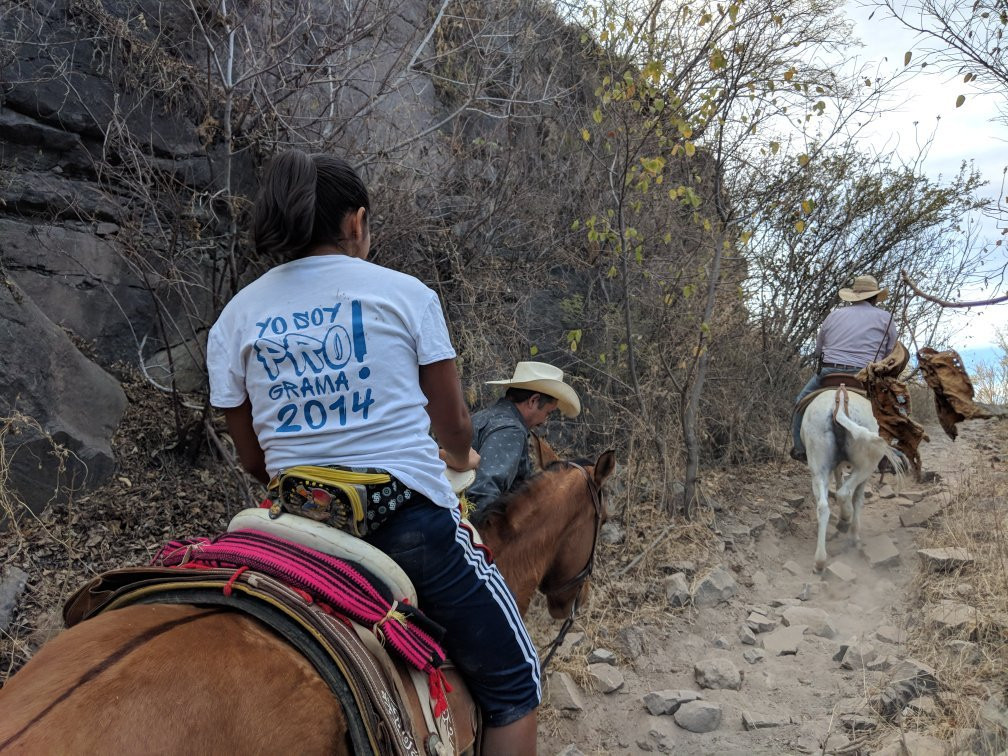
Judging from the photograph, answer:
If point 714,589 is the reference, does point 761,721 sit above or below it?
below

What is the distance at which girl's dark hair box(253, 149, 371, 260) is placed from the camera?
2.06 m

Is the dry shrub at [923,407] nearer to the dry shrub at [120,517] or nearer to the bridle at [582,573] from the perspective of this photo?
the bridle at [582,573]

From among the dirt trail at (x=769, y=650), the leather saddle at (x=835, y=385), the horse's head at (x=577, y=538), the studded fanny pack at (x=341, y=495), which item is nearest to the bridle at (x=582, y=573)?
the horse's head at (x=577, y=538)

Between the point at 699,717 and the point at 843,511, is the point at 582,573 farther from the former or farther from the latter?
the point at 843,511

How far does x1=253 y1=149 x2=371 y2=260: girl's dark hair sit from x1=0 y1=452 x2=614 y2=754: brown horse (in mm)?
1048

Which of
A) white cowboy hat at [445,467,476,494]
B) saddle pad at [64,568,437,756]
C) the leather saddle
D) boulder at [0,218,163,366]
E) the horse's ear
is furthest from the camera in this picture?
the leather saddle

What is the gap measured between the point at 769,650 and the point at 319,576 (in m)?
4.52

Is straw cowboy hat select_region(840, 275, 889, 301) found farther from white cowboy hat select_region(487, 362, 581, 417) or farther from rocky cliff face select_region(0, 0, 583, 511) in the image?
white cowboy hat select_region(487, 362, 581, 417)

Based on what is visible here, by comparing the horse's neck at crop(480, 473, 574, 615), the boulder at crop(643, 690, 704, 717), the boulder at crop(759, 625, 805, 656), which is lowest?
the boulder at crop(643, 690, 704, 717)

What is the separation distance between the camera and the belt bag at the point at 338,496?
2.00 meters

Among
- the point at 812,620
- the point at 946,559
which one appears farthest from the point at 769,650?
the point at 946,559

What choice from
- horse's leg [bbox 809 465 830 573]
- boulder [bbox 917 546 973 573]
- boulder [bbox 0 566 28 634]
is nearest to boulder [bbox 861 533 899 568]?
horse's leg [bbox 809 465 830 573]

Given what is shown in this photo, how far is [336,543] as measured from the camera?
80.4 inches

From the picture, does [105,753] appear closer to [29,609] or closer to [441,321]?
[441,321]
